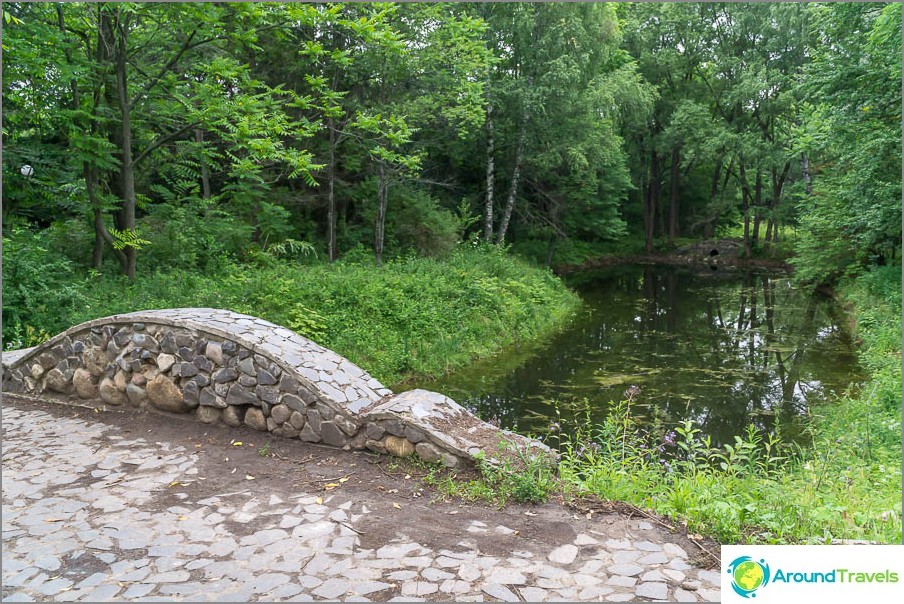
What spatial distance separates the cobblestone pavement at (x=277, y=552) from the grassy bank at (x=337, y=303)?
4.90m

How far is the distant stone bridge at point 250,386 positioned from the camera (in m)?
5.34

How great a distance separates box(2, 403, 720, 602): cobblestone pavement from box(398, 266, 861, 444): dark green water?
9.59 ft

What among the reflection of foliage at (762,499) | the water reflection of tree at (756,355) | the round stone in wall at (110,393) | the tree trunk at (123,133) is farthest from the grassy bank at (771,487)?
the tree trunk at (123,133)

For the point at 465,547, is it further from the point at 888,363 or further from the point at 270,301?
the point at 888,363

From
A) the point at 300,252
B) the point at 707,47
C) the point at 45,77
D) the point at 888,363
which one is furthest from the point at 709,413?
the point at 707,47

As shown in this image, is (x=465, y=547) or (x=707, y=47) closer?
(x=465, y=547)

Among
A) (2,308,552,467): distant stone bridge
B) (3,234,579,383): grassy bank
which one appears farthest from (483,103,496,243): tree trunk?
(2,308,552,467): distant stone bridge

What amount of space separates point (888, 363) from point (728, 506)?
796 centimetres

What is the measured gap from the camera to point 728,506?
408 cm

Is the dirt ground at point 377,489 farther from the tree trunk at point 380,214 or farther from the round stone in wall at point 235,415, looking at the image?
the tree trunk at point 380,214

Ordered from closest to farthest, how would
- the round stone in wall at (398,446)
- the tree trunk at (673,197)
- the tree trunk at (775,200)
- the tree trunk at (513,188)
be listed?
the round stone in wall at (398,446), the tree trunk at (513,188), the tree trunk at (775,200), the tree trunk at (673,197)

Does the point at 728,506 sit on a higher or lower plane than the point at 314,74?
lower

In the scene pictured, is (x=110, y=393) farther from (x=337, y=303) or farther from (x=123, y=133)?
(x=123, y=133)

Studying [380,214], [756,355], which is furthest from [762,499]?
[380,214]
